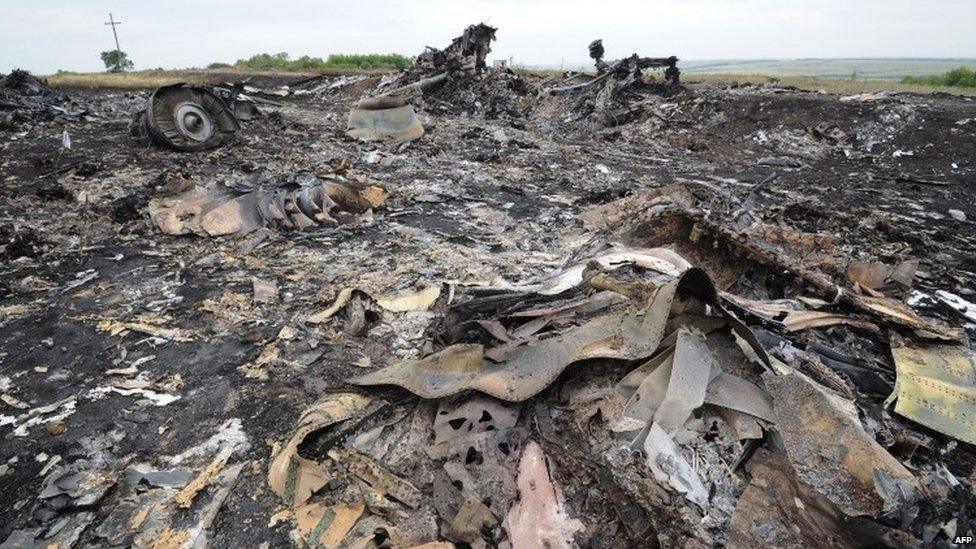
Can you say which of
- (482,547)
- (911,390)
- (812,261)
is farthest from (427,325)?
(812,261)

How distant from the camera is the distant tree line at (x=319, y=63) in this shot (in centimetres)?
2642

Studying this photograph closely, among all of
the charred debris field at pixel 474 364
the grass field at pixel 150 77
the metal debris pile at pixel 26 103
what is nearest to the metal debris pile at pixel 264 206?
the charred debris field at pixel 474 364

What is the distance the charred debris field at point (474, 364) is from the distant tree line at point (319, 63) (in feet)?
68.3

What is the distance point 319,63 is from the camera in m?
27.3

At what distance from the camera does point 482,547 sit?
2154mm

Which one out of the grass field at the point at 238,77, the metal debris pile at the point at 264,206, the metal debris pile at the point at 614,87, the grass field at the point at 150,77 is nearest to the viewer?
the metal debris pile at the point at 264,206

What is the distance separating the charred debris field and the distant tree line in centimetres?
2081

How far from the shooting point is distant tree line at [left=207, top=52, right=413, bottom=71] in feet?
86.7

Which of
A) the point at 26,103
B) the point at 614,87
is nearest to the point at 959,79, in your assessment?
the point at 614,87

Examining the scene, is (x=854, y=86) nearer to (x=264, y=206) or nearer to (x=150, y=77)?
(x=264, y=206)

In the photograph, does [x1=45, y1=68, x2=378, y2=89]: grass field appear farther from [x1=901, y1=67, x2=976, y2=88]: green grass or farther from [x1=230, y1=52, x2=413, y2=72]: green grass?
[x1=901, y1=67, x2=976, y2=88]: green grass

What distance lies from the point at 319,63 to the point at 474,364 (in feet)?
93.5

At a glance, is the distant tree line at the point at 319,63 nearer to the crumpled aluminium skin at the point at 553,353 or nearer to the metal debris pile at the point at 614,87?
the metal debris pile at the point at 614,87

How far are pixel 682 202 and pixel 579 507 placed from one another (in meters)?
4.65
